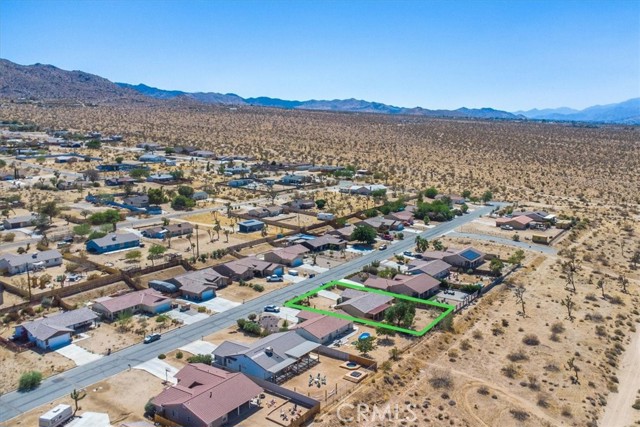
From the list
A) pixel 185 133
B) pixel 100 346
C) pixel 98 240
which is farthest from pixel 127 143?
pixel 100 346

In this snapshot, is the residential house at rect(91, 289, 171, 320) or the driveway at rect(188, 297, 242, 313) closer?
the residential house at rect(91, 289, 171, 320)

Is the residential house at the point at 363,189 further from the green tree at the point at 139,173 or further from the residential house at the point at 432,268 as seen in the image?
the residential house at the point at 432,268

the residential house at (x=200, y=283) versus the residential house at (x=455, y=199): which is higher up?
the residential house at (x=455, y=199)

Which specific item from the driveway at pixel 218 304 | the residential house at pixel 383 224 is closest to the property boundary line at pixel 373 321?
the driveway at pixel 218 304

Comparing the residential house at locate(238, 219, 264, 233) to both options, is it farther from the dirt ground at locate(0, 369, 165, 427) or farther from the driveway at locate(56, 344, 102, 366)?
the dirt ground at locate(0, 369, 165, 427)

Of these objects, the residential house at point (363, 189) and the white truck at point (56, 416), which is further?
the residential house at point (363, 189)

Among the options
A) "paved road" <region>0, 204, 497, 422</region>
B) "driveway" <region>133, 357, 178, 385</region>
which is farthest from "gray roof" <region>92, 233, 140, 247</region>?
"driveway" <region>133, 357, 178, 385</region>

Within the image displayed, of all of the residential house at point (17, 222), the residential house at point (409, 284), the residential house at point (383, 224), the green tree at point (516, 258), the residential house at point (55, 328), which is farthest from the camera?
the residential house at point (383, 224)
